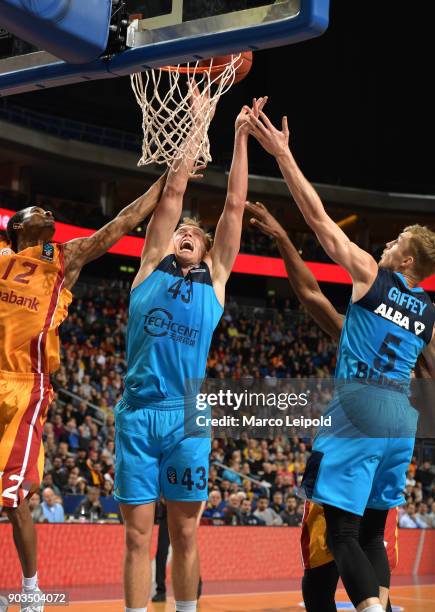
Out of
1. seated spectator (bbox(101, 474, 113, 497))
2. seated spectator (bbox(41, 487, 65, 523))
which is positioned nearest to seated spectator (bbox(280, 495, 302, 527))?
seated spectator (bbox(101, 474, 113, 497))

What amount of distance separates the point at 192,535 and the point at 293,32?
233 centimetres

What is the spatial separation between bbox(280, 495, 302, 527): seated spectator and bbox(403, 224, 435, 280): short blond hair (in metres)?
9.20

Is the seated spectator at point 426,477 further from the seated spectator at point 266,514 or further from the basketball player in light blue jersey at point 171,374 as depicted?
the basketball player in light blue jersey at point 171,374

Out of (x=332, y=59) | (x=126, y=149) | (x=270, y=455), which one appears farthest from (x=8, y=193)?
(x=332, y=59)

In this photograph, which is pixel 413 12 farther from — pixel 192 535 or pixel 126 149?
pixel 192 535

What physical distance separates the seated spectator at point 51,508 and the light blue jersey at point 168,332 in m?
6.23

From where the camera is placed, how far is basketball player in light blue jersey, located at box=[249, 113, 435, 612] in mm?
3426

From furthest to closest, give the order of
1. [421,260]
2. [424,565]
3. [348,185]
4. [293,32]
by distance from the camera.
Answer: [348,185], [424,565], [421,260], [293,32]

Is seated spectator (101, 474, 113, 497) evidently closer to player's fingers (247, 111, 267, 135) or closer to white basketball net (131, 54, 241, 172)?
white basketball net (131, 54, 241, 172)

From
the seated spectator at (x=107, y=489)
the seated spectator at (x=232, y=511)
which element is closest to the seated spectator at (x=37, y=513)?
the seated spectator at (x=107, y=489)

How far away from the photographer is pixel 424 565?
13211mm

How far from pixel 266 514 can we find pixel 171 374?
28.4 ft

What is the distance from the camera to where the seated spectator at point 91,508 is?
Answer: 10.5 metres

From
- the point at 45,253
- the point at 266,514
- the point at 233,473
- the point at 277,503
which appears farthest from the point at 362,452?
the point at 233,473
